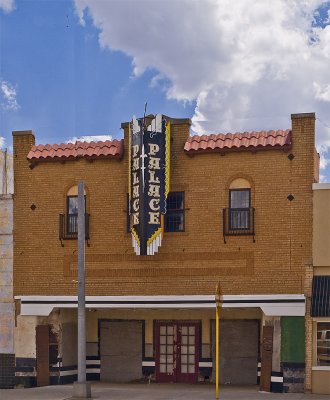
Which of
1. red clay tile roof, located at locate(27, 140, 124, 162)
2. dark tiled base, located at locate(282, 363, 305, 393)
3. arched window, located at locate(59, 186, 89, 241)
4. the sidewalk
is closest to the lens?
the sidewalk

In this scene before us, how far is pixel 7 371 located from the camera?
23875 millimetres

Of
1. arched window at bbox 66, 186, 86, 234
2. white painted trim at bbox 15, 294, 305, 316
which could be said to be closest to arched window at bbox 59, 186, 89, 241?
arched window at bbox 66, 186, 86, 234

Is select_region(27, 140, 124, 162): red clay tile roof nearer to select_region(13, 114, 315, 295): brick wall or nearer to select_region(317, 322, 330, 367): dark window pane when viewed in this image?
select_region(13, 114, 315, 295): brick wall

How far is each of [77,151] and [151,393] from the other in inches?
325

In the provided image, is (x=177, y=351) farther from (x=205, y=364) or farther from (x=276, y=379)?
(x=276, y=379)

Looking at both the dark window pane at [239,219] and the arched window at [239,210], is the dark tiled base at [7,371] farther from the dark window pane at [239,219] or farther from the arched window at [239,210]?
the dark window pane at [239,219]

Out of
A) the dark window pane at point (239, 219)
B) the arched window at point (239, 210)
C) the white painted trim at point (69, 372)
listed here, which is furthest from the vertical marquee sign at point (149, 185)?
the white painted trim at point (69, 372)

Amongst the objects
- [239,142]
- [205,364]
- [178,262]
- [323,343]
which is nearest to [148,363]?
[205,364]

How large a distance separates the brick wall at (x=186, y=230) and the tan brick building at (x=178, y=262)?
0.11 ft

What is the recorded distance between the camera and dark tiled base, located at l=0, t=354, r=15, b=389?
23.8 meters

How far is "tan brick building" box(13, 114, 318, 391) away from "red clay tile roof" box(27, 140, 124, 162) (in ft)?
0.16

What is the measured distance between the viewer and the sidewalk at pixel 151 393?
2047 cm

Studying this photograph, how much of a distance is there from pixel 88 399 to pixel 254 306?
18.6 feet

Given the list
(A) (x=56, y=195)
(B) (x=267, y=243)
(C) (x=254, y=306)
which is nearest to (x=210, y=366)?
(C) (x=254, y=306)
